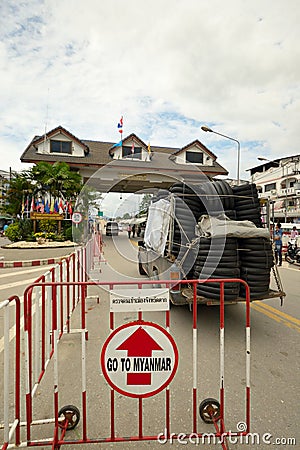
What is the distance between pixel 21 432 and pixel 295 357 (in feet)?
10.9

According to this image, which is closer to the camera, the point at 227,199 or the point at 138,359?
the point at 138,359

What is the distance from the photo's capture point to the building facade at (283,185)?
4203 centimetres

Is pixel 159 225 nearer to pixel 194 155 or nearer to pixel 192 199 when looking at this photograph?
pixel 192 199

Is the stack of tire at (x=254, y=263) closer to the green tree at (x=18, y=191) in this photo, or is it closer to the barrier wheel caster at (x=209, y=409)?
the barrier wheel caster at (x=209, y=409)

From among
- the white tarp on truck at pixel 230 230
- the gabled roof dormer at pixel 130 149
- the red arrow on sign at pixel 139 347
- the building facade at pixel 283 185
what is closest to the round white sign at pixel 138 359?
the red arrow on sign at pixel 139 347

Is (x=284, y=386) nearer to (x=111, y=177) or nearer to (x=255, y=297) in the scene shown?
(x=255, y=297)

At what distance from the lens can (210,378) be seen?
3248 millimetres

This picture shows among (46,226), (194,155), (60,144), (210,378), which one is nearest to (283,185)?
(194,155)

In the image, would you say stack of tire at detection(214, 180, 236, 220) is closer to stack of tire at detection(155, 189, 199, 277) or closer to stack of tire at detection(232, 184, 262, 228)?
stack of tire at detection(232, 184, 262, 228)

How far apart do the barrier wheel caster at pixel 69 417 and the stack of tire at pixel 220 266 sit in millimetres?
2374

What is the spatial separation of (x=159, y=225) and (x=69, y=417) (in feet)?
14.2

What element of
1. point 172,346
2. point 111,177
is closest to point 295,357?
point 172,346

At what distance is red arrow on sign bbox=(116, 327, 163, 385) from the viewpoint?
2422mm

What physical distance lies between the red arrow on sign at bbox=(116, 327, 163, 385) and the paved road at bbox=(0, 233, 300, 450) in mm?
447
